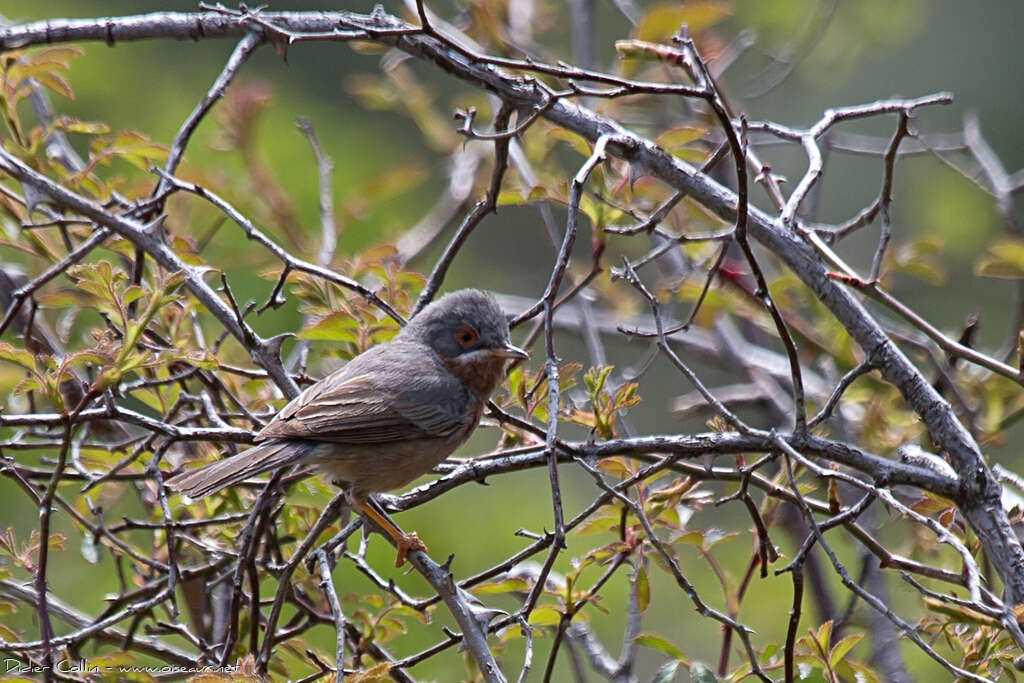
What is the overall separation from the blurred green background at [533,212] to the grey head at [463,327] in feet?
2.43

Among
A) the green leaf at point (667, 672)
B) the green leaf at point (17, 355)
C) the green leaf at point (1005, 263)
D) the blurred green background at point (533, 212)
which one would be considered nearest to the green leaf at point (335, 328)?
the green leaf at point (17, 355)

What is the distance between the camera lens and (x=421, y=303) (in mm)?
3656

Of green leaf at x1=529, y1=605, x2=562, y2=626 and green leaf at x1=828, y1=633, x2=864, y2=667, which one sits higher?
green leaf at x1=529, y1=605, x2=562, y2=626

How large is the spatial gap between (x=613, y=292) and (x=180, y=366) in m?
2.49

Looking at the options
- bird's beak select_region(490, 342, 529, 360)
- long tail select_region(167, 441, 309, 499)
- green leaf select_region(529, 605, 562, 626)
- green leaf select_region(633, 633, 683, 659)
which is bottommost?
green leaf select_region(633, 633, 683, 659)

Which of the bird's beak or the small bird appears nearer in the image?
the small bird

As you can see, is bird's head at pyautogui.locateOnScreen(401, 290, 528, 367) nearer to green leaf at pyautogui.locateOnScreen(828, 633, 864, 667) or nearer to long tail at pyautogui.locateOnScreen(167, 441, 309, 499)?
long tail at pyautogui.locateOnScreen(167, 441, 309, 499)

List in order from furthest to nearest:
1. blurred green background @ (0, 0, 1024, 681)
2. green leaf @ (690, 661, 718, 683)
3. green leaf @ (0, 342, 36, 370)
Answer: blurred green background @ (0, 0, 1024, 681), green leaf @ (0, 342, 36, 370), green leaf @ (690, 661, 718, 683)

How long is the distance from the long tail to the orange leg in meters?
0.27

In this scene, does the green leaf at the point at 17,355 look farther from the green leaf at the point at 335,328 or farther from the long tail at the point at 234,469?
the green leaf at the point at 335,328

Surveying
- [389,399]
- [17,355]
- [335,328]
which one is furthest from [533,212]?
[17,355]

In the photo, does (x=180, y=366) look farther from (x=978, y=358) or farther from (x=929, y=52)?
(x=929, y=52)

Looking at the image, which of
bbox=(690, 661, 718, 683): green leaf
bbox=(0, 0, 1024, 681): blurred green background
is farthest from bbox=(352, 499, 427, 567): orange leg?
bbox=(690, 661, 718, 683): green leaf

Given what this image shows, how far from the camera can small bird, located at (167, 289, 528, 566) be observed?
12.1ft
